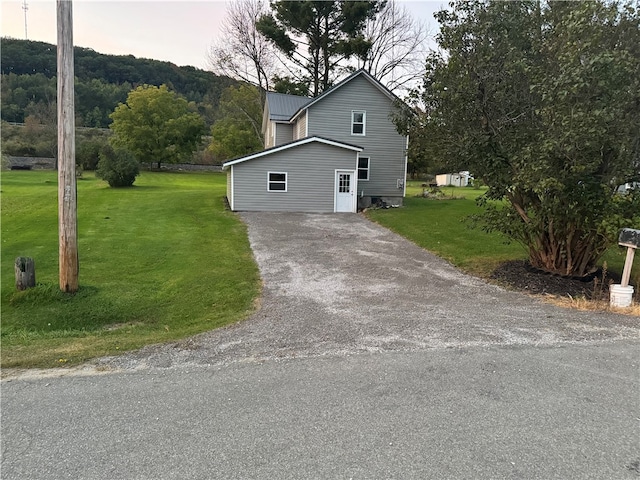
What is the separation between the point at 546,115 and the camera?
6941 millimetres

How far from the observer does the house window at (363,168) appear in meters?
23.3

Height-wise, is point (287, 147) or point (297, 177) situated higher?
point (287, 147)

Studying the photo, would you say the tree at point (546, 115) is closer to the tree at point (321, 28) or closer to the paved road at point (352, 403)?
the paved road at point (352, 403)

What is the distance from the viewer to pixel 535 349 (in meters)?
4.63

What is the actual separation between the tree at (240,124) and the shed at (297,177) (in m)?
21.5

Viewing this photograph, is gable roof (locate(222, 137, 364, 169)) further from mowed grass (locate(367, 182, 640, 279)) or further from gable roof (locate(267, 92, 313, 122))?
gable roof (locate(267, 92, 313, 122))

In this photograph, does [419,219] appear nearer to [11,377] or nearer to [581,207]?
[581,207]

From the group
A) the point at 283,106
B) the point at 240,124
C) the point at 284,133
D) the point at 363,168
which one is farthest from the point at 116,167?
the point at 240,124

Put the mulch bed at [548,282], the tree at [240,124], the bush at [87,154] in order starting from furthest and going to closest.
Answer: the tree at [240,124], the bush at [87,154], the mulch bed at [548,282]

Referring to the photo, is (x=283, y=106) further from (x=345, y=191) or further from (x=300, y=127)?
(x=345, y=191)

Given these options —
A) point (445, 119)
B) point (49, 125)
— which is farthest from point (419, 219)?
point (49, 125)

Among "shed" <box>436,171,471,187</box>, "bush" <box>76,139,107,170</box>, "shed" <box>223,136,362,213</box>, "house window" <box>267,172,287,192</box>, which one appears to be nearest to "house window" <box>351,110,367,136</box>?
"shed" <box>223,136,362,213</box>

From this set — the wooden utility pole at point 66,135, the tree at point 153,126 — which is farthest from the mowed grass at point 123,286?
the tree at point 153,126

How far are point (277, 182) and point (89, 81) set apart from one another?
72768 mm
